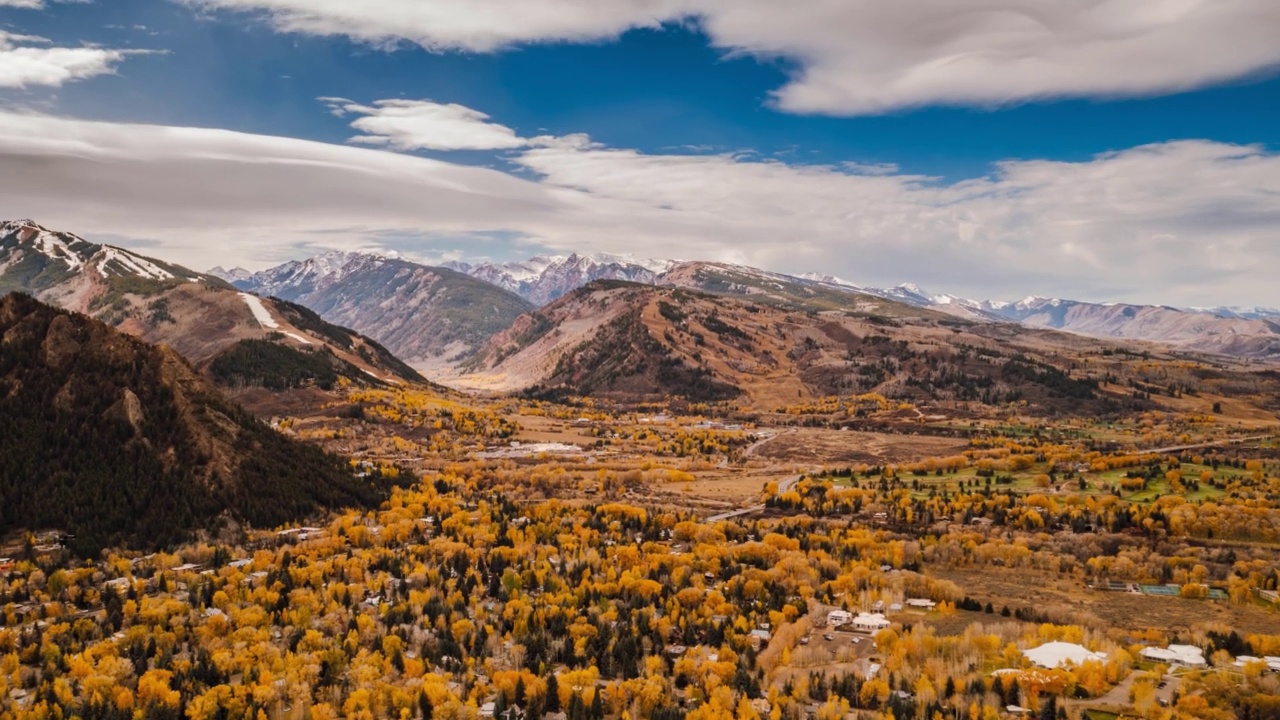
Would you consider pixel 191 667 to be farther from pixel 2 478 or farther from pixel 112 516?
pixel 2 478

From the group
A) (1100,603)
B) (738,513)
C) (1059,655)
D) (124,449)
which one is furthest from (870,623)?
(124,449)

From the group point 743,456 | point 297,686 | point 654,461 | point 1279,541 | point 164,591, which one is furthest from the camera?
point 743,456

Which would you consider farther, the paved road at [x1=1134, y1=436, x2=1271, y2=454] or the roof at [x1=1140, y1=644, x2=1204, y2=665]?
the paved road at [x1=1134, y1=436, x2=1271, y2=454]

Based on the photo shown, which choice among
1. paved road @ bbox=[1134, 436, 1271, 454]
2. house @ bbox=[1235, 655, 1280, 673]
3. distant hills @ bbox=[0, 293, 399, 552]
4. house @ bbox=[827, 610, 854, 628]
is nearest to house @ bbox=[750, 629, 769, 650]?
house @ bbox=[827, 610, 854, 628]

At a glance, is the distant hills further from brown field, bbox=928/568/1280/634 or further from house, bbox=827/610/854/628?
brown field, bbox=928/568/1280/634

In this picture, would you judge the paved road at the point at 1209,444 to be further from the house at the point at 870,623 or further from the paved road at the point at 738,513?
the house at the point at 870,623

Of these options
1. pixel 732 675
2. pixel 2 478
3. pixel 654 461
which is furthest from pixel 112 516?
pixel 654 461
